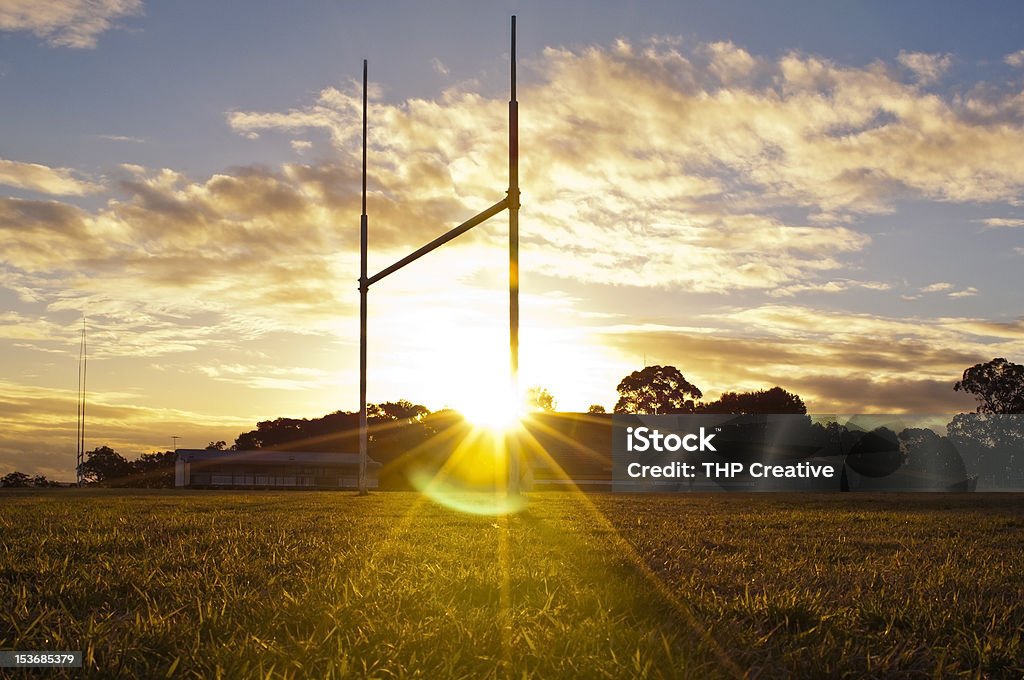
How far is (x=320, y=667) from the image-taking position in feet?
12.1

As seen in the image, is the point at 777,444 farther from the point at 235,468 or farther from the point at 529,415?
the point at 235,468

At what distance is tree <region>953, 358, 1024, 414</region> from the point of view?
3012 inches

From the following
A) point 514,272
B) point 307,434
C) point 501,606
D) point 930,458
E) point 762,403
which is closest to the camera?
point 501,606

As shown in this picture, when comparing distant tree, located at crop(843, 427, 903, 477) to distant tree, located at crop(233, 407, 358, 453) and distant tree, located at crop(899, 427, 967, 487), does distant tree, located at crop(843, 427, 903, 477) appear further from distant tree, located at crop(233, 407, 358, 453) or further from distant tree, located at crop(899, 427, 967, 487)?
distant tree, located at crop(233, 407, 358, 453)

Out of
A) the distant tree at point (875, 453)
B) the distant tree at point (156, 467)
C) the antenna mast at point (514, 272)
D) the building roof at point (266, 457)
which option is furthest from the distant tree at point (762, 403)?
the antenna mast at point (514, 272)

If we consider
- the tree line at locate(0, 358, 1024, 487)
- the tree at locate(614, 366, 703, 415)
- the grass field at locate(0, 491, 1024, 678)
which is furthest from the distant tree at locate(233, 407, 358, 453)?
the grass field at locate(0, 491, 1024, 678)

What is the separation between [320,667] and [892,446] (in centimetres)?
5849

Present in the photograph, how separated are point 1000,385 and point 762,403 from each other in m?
20.4

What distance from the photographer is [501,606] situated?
5090 millimetres

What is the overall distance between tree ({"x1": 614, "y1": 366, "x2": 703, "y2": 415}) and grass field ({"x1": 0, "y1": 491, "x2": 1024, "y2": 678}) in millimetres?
78134

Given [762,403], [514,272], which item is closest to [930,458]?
[762,403]

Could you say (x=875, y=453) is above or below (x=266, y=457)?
above

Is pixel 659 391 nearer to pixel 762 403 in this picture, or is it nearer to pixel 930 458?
pixel 762 403

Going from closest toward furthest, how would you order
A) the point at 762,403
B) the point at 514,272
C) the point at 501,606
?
the point at 501,606 → the point at 514,272 → the point at 762,403
